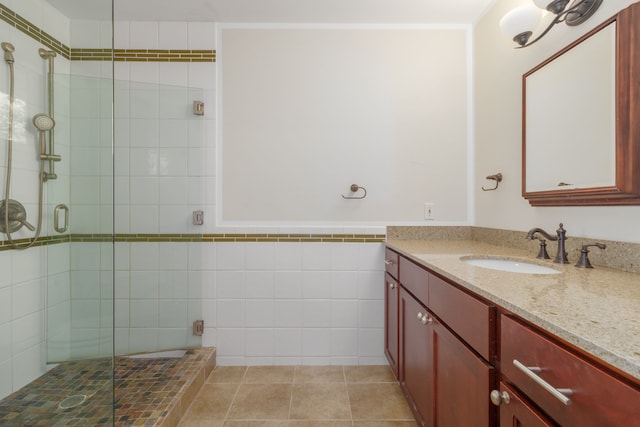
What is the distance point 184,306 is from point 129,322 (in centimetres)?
35

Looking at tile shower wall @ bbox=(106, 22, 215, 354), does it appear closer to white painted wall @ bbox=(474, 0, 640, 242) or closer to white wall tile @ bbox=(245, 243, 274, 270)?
white wall tile @ bbox=(245, 243, 274, 270)

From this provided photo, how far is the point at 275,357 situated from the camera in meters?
2.03

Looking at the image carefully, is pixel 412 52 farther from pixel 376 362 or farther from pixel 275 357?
pixel 275 357

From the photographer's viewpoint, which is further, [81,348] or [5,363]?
[81,348]

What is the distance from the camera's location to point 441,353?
1.10m

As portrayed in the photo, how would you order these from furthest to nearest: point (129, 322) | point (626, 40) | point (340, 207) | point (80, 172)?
point (340, 207)
point (129, 322)
point (80, 172)
point (626, 40)

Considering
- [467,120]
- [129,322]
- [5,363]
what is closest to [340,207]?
[467,120]

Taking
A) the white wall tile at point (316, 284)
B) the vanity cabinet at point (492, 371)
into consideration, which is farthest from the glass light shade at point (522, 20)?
the white wall tile at point (316, 284)

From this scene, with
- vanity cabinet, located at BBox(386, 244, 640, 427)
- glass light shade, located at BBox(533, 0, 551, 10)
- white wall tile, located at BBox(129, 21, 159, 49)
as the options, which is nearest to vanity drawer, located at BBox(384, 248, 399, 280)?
vanity cabinet, located at BBox(386, 244, 640, 427)

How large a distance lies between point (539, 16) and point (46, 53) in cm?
249

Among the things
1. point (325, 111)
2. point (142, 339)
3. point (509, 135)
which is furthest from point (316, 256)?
point (509, 135)

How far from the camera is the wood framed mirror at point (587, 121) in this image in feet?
3.22

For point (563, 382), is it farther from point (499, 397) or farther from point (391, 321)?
point (391, 321)

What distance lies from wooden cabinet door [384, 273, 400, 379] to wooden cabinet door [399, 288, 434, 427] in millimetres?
95
